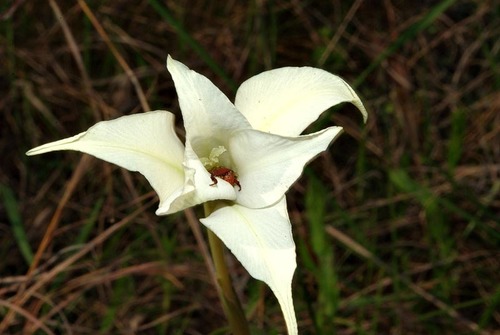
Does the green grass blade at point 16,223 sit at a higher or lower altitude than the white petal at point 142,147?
lower

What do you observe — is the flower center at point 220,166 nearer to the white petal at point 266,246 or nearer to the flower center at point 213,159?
the flower center at point 213,159

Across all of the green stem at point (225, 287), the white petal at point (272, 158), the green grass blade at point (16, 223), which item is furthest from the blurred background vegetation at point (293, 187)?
the white petal at point (272, 158)

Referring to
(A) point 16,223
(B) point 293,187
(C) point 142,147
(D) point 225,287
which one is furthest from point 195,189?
(B) point 293,187

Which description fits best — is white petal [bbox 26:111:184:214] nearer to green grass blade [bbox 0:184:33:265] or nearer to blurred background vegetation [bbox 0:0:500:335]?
blurred background vegetation [bbox 0:0:500:335]

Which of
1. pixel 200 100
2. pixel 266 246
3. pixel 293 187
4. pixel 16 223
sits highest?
pixel 200 100

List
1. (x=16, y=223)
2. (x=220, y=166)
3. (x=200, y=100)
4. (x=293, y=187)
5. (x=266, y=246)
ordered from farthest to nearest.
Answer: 1. (x=293, y=187)
2. (x=16, y=223)
3. (x=220, y=166)
4. (x=200, y=100)
5. (x=266, y=246)

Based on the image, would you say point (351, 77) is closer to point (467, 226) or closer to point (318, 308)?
point (467, 226)

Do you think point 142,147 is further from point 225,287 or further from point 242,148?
point 225,287
